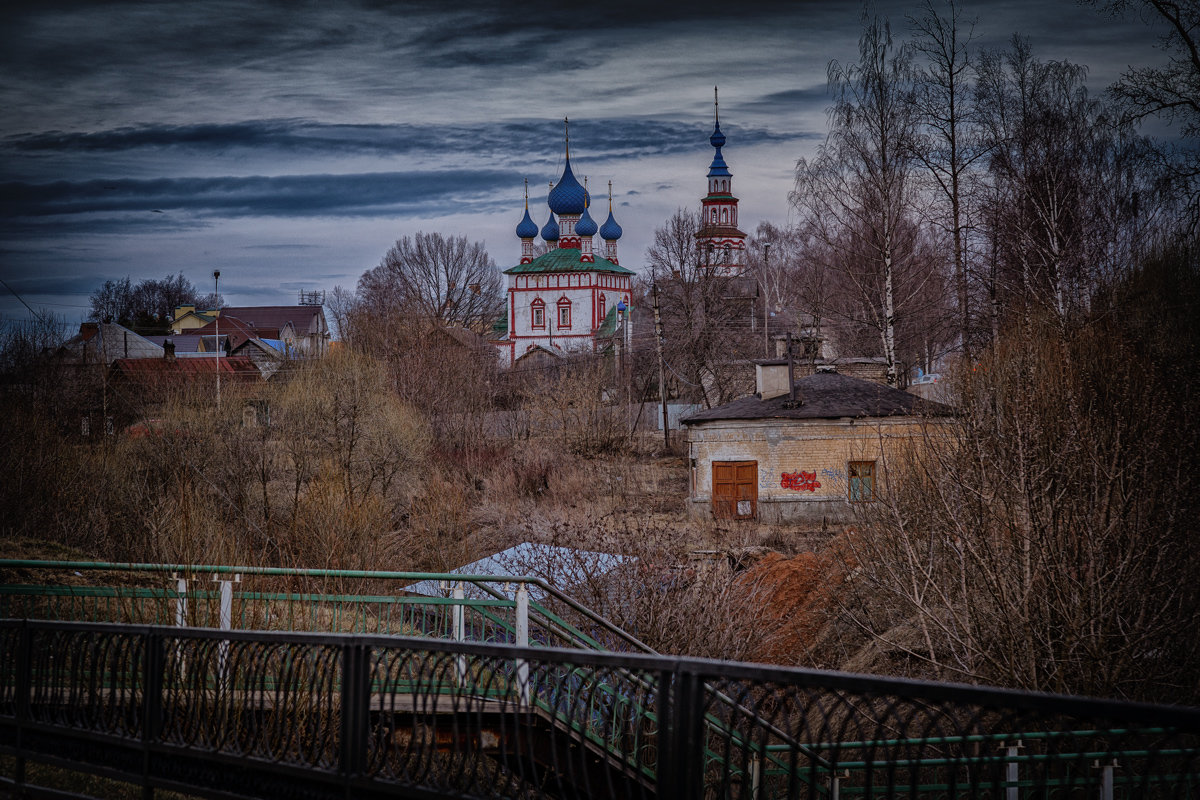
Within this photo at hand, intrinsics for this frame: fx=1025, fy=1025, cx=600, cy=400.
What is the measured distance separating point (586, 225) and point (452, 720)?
83027mm

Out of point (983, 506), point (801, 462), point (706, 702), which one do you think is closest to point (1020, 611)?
point (983, 506)

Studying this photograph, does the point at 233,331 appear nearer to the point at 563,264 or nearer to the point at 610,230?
the point at 563,264

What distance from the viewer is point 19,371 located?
27375 mm

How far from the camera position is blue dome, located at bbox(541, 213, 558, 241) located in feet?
298

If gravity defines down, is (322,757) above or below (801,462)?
below

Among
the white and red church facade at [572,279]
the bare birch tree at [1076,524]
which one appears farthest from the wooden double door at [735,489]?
the white and red church facade at [572,279]

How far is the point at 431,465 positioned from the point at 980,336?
49.9 ft

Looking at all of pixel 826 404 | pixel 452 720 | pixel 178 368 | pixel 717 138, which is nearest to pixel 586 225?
pixel 717 138

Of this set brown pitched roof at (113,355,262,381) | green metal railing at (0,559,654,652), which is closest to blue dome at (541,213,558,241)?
brown pitched roof at (113,355,262,381)

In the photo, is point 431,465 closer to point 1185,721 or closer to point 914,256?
point 914,256

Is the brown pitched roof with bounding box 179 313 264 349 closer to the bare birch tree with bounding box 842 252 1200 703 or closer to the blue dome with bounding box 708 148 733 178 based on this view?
the blue dome with bounding box 708 148 733 178

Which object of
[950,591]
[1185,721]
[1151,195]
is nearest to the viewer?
[1185,721]

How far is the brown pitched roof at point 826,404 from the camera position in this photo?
25.2 metres

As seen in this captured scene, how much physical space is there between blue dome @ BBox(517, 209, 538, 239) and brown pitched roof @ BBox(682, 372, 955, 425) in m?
66.9
